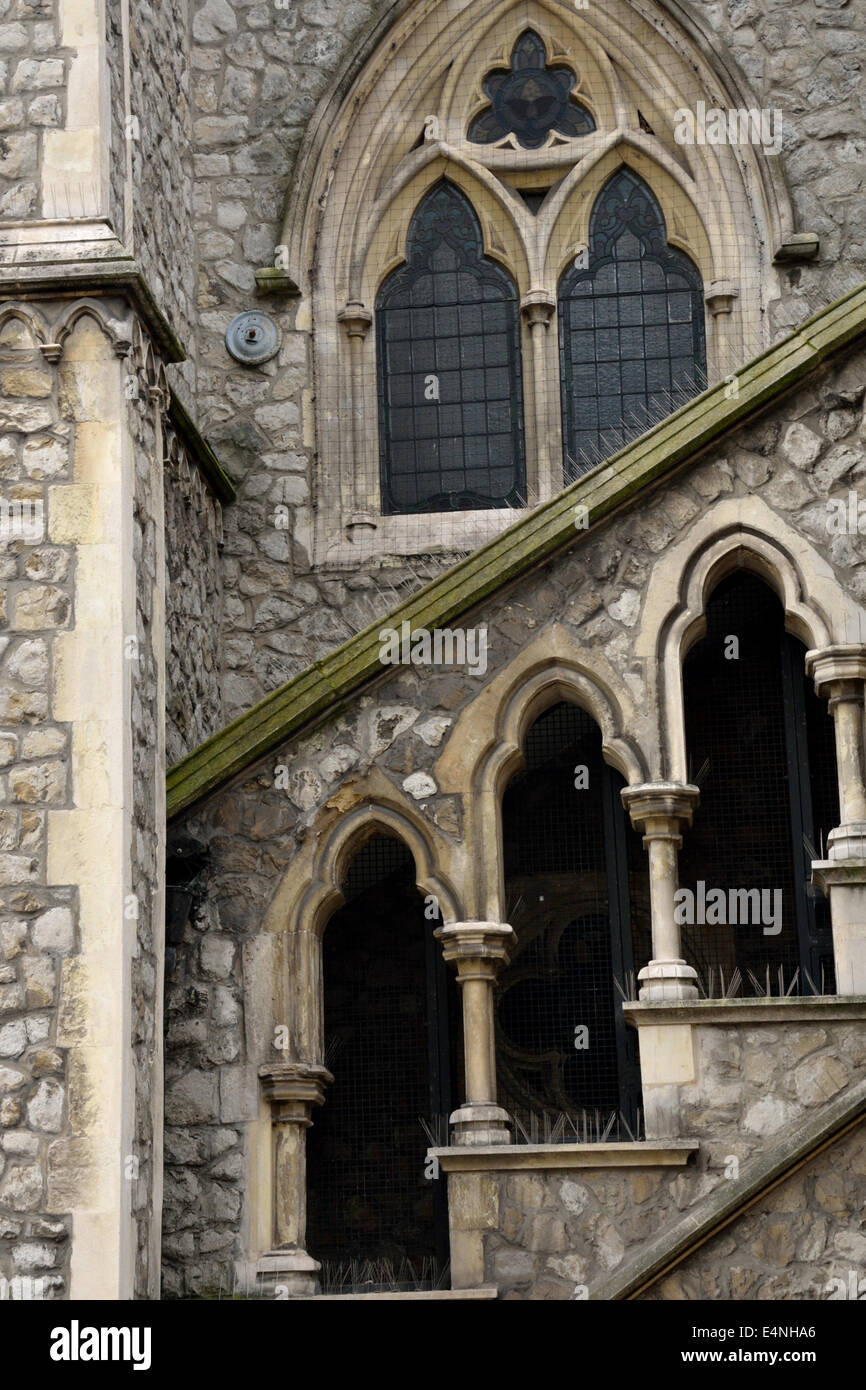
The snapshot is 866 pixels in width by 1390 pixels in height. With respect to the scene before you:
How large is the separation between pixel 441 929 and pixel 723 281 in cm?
492

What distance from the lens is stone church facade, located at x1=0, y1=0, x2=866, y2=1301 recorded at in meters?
9.84

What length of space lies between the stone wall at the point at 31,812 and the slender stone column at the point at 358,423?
3681mm

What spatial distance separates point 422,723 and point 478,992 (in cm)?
123

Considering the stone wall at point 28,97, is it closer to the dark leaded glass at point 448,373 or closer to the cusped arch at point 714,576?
the cusped arch at point 714,576

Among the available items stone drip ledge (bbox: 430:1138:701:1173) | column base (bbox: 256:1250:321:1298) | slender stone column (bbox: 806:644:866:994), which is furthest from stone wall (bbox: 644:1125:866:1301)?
column base (bbox: 256:1250:321:1298)

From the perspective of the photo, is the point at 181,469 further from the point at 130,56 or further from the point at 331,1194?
the point at 331,1194

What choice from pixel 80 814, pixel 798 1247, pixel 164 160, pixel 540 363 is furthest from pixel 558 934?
pixel 164 160

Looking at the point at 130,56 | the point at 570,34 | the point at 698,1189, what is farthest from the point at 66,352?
the point at 570,34

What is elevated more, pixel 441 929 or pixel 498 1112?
pixel 441 929

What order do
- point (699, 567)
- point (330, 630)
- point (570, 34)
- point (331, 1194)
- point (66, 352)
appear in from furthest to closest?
point (570, 34), point (330, 630), point (331, 1194), point (699, 567), point (66, 352)

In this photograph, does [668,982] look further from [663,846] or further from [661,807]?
[661,807]

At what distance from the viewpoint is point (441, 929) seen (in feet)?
35.1

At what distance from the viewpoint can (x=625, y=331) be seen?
14.0 m

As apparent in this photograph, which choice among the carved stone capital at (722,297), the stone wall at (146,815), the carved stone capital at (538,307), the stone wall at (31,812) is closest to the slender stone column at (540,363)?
the carved stone capital at (538,307)
